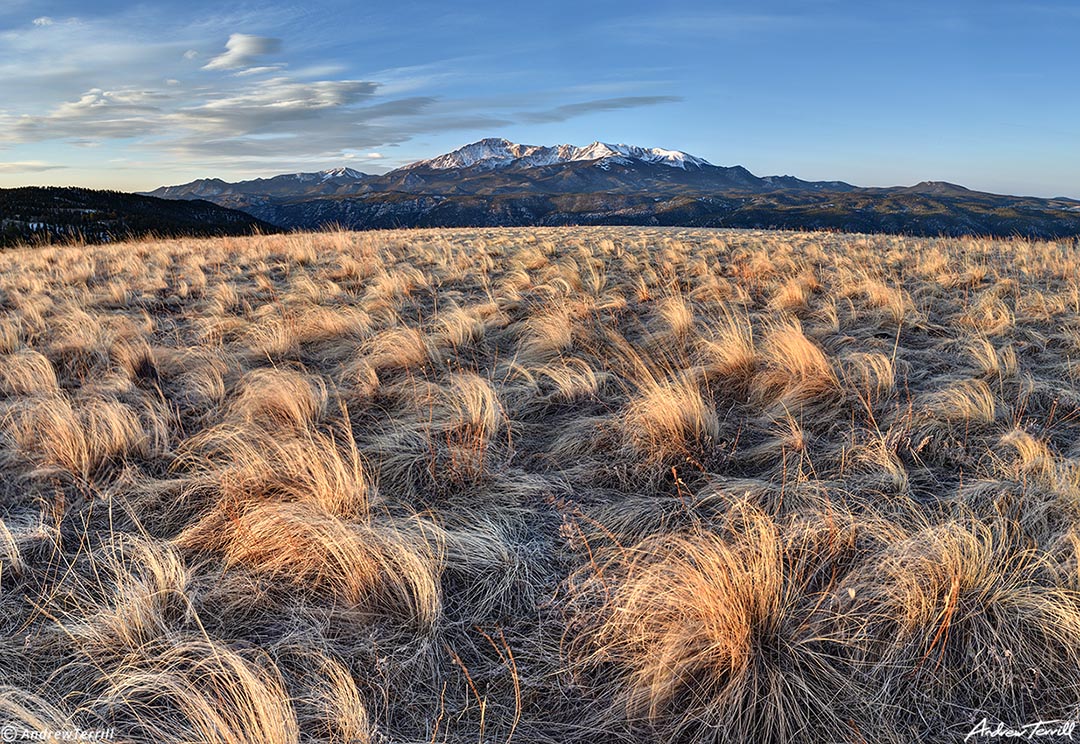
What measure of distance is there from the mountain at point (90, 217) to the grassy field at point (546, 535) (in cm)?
1455

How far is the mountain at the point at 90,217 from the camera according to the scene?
75.2ft

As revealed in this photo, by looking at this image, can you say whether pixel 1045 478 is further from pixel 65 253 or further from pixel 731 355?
pixel 65 253

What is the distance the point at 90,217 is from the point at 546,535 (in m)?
40.6

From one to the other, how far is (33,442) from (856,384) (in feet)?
17.7

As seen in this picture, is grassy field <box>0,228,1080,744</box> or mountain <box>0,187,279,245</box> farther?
mountain <box>0,187,279,245</box>

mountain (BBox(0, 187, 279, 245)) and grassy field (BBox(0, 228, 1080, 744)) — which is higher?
mountain (BBox(0, 187, 279, 245))

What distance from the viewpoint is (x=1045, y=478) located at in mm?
2551

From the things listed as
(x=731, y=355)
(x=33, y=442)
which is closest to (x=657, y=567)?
(x=731, y=355)

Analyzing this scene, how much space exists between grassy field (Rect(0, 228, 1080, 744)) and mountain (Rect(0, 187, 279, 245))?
14552 millimetres

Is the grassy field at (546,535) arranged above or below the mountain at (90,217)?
below

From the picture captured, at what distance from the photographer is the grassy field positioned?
1.66m

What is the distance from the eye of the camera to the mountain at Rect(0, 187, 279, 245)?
22906 millimetres

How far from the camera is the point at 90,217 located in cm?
3192

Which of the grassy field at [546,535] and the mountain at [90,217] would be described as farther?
the mountain at [90,217]
